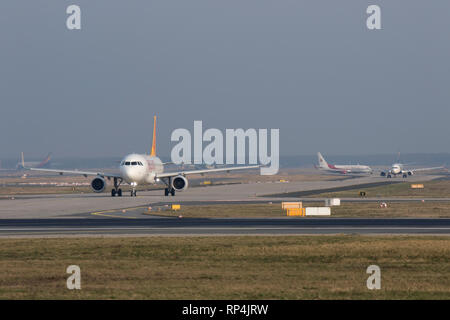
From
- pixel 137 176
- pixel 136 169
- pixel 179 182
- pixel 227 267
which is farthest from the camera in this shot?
pixel 179 182

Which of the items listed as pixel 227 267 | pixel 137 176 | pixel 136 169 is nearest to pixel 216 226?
pixel 227 267

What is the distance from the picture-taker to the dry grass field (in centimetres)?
2280

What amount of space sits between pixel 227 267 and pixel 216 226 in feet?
61.6

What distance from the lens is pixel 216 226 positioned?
4709 centimetres

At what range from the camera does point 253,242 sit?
36.4 metres

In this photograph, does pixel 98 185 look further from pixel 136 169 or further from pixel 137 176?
pixel 136 169

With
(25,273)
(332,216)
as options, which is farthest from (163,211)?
(25,273)

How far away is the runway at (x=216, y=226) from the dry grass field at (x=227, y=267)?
4.31 metres

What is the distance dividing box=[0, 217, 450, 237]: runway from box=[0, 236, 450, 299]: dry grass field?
14.2 feet

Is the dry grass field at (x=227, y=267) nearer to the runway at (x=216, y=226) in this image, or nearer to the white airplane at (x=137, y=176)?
the runway at (x=216, y=226)

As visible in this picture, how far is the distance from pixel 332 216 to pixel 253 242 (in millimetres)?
21046

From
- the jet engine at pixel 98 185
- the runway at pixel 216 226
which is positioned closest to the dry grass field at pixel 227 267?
the runway at pixel 216 226
